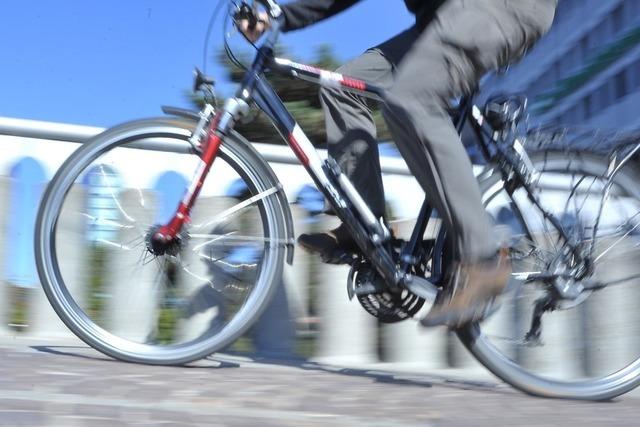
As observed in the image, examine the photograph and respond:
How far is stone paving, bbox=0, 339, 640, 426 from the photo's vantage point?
2477mm

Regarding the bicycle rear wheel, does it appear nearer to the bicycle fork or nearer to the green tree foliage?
the bicycle fork

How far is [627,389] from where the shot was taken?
3.32 metres

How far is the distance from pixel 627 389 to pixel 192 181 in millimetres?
1827

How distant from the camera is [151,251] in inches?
133

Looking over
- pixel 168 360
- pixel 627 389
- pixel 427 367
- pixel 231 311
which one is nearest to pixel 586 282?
pixel 627 389

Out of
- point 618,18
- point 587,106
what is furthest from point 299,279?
point 587,106

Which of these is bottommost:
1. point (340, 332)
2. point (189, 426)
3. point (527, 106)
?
point (189, 426)

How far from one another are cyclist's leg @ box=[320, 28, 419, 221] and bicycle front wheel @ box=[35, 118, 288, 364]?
290 millimetres

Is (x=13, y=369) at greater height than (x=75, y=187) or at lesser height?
lesser

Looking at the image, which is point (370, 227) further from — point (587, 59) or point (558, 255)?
point (587, 59)

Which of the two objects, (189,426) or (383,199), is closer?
(189,426)

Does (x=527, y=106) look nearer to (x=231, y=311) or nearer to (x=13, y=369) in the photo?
(x=231, y=311)

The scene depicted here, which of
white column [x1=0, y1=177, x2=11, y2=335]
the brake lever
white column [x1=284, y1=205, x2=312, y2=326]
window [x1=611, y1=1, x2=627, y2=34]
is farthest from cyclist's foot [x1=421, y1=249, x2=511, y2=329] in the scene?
window [x1=611, y1=1, x2=627, y2=34]

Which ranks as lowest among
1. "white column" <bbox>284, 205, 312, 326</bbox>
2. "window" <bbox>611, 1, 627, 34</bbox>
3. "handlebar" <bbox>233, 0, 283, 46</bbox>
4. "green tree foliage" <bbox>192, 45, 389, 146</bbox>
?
"white column" <bbox>284, 205, 312, 326</bbox>
